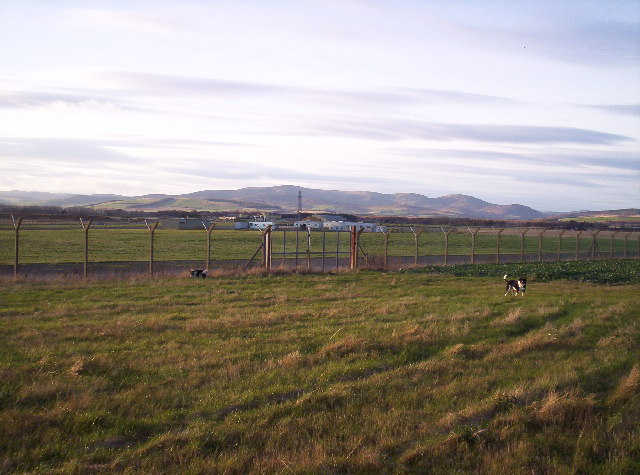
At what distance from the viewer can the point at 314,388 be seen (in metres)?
8.64

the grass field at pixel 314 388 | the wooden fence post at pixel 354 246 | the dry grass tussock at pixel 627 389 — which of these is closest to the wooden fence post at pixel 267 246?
the wooden fence post at pixel 354 246

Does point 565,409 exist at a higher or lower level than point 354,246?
lower

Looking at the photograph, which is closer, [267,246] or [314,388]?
[314,388]

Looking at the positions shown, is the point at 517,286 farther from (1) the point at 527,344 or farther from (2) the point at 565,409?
(2) the point at 565,409

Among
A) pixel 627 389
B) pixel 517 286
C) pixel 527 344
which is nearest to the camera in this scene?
pixel 627 389

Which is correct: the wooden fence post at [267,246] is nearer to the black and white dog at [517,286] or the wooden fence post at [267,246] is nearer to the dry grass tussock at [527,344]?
the black and white dog at [517,286]

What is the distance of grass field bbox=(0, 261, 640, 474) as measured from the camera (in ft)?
21.1

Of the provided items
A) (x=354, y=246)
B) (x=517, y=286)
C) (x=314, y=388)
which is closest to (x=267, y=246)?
(x=354, y=246)

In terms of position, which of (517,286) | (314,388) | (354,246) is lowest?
(314,388)

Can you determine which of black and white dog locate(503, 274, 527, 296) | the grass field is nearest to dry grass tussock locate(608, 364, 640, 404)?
the grass field

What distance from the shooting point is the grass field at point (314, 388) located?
21.1ft

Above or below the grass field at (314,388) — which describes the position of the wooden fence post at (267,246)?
above

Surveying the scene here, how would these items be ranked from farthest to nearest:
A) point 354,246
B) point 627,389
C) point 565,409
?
point 354,246
point 627,389
point 565,409

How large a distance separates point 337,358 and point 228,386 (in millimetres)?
2331
